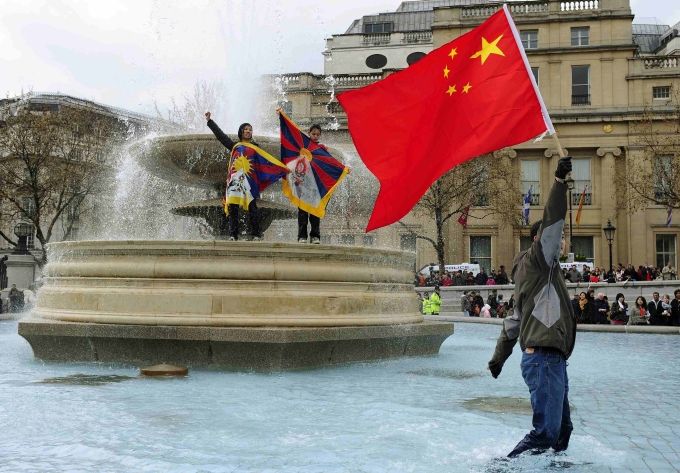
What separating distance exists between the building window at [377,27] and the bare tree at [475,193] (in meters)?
22.4

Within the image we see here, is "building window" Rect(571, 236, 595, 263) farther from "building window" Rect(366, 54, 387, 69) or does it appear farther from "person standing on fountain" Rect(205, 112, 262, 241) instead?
"person standing on fountain" Rect(205, 112, 262, 241)

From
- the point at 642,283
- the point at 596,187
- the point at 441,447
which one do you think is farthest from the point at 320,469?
the point at 596,187

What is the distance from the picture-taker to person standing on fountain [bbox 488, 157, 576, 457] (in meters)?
4.02

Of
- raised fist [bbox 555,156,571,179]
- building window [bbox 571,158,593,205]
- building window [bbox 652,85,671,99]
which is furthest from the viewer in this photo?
building window [bbox 571,158,593,205]

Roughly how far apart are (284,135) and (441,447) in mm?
5779

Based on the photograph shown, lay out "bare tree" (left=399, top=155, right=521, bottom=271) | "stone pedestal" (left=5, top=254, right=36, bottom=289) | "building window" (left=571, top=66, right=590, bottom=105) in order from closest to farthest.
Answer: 1. "stone pedestal" (left=5, top=254, right=36, bottom=289)
2. "bare tree" (left=399, top=155, right=521, bottom=271)
3. "building window" (left=571, top=66, right=590, bottom=105)

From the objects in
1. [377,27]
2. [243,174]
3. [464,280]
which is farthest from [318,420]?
[377,27]

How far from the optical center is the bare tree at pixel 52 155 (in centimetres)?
3375

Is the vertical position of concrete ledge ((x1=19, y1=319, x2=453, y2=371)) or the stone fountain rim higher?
the stone fountain rim

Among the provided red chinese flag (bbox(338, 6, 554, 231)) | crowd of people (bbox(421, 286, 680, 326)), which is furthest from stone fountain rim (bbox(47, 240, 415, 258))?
crowd of people (bbox(421, 286, 680, 326))

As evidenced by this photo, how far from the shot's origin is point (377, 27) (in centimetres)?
6100

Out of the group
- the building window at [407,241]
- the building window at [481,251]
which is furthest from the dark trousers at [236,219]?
the building window at [481,251]

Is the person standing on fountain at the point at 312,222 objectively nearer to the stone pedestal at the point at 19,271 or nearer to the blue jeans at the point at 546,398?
the blue jeans at the point at 546,398

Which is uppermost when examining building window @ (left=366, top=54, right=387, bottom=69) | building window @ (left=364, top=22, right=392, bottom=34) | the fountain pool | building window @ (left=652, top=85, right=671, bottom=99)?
building window @ (left=364, top=22, right=392, bottom=34)
